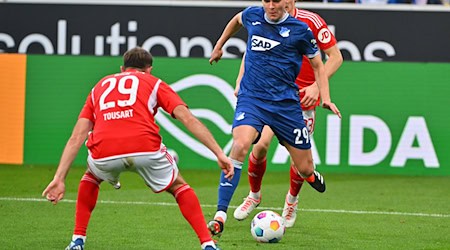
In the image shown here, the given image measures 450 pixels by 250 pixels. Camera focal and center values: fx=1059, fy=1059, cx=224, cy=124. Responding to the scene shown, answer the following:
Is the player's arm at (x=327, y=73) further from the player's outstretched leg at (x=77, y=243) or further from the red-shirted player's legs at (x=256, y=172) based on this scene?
the player's outstretched leg at (x=77, y=243)

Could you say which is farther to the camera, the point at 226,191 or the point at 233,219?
the point at 233,219

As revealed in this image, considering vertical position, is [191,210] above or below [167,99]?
below

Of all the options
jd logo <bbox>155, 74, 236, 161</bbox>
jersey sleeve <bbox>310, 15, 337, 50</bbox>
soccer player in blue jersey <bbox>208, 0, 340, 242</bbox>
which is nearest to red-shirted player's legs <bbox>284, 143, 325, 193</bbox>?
soccer player in blue jersey <bbox>208, 0, 340, 242</bbox>

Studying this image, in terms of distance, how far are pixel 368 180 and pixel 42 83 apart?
491 cm

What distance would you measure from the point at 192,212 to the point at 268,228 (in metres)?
1.37

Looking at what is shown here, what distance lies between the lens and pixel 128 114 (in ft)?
24.2

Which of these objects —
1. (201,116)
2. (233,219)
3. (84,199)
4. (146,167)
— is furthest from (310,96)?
(201,116)

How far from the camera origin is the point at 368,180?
14375 millimetres

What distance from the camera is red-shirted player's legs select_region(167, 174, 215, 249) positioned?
296 inches

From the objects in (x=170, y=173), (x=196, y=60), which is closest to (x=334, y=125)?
(x=196, y=60)

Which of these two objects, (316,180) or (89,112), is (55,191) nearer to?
(89,112)

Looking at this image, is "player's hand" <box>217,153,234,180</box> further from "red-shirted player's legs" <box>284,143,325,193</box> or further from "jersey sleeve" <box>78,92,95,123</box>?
"red-shirted player's legs" <box>284,143,325,193</box>

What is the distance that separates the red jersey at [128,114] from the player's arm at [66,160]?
0.10 meters

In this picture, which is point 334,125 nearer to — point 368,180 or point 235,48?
point 368,180
